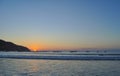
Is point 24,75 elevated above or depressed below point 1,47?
below

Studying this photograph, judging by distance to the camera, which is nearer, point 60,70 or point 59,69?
point 60,70

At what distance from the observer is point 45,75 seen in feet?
56.0

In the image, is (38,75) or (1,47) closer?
(38,75)

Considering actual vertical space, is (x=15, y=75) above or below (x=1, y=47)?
below

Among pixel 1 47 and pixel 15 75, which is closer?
pixel 15 75

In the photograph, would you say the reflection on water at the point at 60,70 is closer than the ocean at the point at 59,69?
Yes

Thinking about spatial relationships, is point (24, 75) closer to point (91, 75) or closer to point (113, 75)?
point (91, 75)

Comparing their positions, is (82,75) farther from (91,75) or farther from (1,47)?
(1,47)

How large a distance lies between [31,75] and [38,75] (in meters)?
0.56

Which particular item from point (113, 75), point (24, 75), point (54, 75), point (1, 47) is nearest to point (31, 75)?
point (24, 75)

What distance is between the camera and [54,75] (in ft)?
55.6

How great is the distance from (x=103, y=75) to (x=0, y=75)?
26.4 feet

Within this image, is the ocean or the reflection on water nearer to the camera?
the reflection on water

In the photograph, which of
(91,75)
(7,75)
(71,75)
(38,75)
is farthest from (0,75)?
(91,75)
